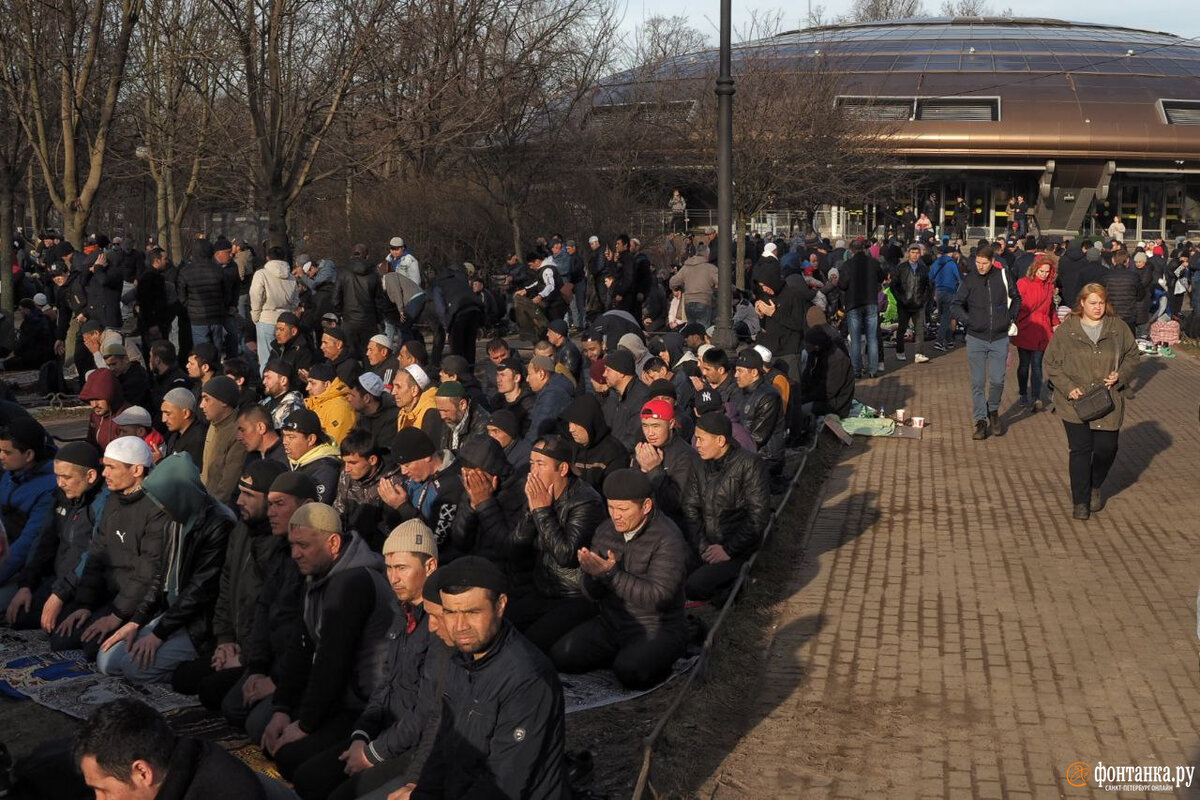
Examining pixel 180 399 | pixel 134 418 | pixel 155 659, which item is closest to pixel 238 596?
pixel 155 659

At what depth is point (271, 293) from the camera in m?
16.7

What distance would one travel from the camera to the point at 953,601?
907cm

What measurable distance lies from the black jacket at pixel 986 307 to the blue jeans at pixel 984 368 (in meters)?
0.07

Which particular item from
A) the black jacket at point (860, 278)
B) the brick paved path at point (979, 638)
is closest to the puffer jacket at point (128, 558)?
the brick paved path at point (979, 638)

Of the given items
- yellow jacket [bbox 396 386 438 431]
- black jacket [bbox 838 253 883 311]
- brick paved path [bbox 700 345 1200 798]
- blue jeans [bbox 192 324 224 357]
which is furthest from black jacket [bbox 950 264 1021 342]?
blue jeans [bbox 192 324 224 357]

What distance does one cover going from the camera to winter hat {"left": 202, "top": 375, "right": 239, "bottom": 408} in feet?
32.9

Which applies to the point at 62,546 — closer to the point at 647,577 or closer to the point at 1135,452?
the point at 647,577

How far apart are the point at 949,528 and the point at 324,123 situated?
11.1 metres

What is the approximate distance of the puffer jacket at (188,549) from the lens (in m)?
7.83

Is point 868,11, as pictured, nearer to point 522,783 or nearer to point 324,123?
point 324,123

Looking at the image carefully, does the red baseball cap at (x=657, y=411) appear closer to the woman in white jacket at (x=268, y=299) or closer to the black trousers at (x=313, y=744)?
the black trousers at (x=313, y=744)

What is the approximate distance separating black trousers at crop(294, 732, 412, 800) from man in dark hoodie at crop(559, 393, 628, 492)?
335cm

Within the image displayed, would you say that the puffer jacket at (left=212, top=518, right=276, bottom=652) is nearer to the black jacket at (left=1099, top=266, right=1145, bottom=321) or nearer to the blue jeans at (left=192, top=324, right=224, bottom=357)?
the blue jeans at (left=192, top=324, right=224, bottom=357)

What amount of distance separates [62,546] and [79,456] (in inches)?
24.8
